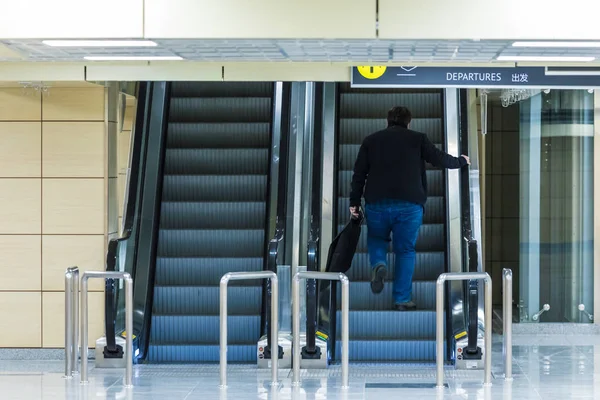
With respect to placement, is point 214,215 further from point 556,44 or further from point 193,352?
point 556,44

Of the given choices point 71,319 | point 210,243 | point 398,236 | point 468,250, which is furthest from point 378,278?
point 71,319

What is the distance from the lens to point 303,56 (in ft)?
23.7

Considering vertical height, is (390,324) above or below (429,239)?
below

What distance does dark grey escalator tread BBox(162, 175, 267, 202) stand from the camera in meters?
11.1

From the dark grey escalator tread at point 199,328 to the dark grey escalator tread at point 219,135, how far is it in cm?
254

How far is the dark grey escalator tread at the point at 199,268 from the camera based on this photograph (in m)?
10.1

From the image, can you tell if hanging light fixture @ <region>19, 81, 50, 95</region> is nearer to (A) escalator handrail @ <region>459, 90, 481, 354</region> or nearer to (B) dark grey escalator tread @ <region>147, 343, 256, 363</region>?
(B) dark grey escalator tread @ <region>147, 343, 256, 363</region>

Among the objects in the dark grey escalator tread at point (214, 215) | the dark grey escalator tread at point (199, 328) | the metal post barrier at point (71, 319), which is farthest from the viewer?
the dark grey escalator tread at point (214, 215)

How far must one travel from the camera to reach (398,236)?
30.5 feet

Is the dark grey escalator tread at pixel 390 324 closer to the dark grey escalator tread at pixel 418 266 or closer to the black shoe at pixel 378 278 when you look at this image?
the black shoe at pixel 378 278

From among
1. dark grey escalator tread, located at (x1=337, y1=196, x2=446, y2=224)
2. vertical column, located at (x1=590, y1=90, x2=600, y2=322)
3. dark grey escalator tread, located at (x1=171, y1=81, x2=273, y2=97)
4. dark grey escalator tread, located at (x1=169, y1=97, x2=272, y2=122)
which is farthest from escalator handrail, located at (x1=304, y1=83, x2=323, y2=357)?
vertical column, located at (x1=590, y1=90, x2=600, y2=322)

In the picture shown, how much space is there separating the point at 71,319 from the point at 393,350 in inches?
105

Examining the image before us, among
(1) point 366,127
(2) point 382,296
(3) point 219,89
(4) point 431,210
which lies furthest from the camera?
(3) point 219,89

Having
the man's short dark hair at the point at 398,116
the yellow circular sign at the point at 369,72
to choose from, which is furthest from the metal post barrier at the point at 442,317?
the man's short dark hair at the point at 398,116
